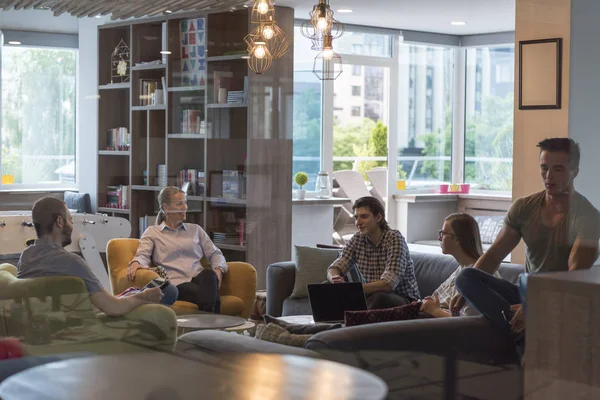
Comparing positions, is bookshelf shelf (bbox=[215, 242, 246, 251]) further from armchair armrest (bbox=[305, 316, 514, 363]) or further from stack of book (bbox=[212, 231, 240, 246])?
armchair armrest (bbox=[305, 316, 514, 363])

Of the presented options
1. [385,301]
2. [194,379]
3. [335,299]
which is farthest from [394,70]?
[194,379]

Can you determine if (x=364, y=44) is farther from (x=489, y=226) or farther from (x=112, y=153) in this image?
(x=112, y=153)

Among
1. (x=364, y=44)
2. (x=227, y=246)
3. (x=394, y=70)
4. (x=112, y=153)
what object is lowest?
(x=227, y=246)

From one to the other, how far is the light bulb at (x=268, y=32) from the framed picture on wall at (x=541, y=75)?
641 millimetres

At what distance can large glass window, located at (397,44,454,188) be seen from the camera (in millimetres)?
7020

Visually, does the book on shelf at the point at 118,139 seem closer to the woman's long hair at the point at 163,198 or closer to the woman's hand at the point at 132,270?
the woman's long hair at the point at 163,198

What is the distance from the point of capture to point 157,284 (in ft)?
6.82

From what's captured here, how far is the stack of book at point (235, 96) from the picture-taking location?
2.37 m

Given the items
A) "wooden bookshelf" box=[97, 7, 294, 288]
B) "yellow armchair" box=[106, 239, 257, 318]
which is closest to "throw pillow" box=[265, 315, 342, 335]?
"yellow armchair" box=[106, 239, 257, 318]

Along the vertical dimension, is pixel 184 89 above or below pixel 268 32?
below

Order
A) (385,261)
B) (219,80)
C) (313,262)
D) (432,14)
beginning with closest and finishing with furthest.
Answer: (219,80) < (385,261) < (313,262) < (432,14)

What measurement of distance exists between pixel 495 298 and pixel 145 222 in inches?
32.7

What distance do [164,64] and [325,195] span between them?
3945mm

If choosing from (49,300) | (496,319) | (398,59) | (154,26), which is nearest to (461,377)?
(496,319)
